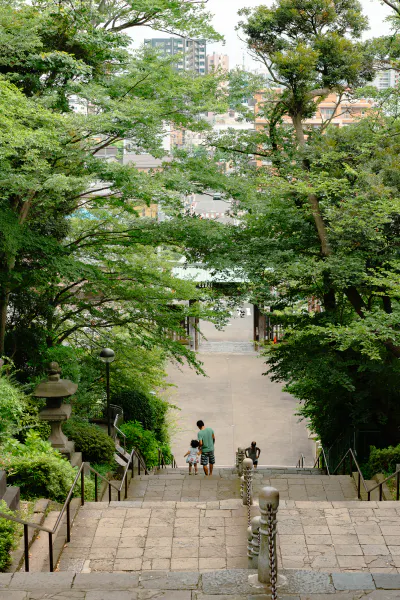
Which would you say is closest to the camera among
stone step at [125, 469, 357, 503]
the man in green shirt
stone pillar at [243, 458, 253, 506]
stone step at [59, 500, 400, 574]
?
stone step at [59, 500, 400, 574]

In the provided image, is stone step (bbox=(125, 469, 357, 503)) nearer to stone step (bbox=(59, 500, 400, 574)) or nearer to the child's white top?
the child's white top

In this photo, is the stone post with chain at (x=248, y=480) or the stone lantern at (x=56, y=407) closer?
the stone post with chain at (x=248, y=480)

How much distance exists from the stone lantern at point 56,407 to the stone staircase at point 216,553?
2474 mm

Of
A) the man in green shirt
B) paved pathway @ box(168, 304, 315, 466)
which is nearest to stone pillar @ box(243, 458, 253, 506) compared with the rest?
the man in green shirt

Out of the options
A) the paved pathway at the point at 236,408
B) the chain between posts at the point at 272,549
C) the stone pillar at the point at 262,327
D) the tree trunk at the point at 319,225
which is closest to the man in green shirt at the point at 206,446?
the tree trunk at the point at 319,225

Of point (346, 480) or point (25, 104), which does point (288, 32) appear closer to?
point (25, 104)

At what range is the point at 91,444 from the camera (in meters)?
12.8

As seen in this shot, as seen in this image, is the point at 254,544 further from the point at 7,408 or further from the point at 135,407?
the point at 135,407

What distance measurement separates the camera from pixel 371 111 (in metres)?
15.4

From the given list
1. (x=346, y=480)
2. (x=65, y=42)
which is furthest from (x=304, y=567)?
(x=65, y=42)

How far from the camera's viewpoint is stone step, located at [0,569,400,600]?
5.53 meters

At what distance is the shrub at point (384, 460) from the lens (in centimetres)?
1248

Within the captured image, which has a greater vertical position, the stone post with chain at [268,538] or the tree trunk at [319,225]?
the tree trunk at [319,225]

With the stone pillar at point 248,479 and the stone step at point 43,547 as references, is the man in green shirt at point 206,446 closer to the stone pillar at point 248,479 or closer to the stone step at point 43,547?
the stone pillar at point 248,479
